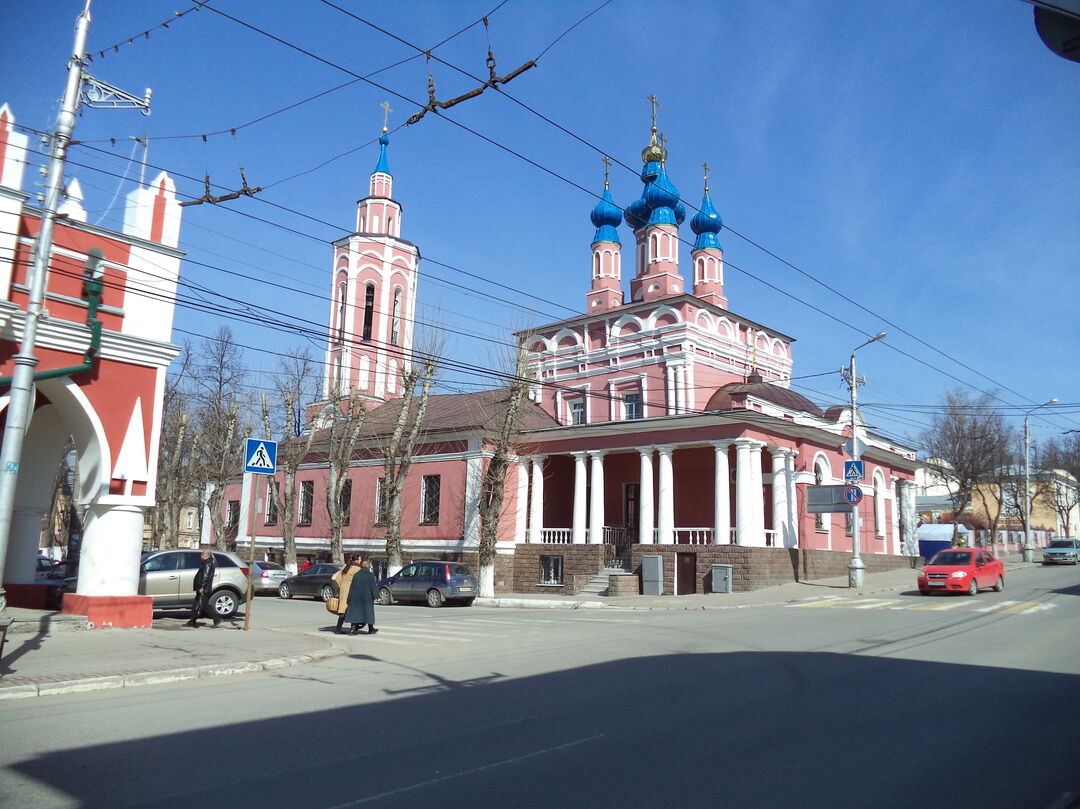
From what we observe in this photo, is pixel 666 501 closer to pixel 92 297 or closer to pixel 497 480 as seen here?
pixel 497 480

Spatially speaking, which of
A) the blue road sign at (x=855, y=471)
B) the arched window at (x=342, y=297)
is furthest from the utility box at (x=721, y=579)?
the arched window at (x=342, y=297)

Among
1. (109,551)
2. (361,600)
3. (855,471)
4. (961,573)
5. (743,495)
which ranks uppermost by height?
(855,471)

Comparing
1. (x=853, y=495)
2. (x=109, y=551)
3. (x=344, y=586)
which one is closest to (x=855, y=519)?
(x=853, y=495)

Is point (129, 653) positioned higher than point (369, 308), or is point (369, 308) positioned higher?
point (369, 308)

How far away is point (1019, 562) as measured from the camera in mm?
46906

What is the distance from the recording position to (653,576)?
28859 millimetres

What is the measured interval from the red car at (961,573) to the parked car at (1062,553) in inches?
870

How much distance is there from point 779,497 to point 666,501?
4231 millimetres

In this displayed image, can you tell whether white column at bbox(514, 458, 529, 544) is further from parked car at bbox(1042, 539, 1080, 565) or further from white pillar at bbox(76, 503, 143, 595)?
parked car at bbox(1042, 539, 1080, 565)

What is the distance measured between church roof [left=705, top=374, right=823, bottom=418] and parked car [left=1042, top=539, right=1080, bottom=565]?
18774 millimetres

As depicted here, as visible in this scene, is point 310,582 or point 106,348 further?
point 310,582

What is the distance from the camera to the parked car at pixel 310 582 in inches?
1168

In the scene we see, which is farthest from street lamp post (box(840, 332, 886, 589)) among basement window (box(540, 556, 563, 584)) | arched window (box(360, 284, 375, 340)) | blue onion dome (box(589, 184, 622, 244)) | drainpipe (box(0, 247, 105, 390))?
arched window (box(360, 284, 375, 340))

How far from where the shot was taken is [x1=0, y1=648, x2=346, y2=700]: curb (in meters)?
9.00
